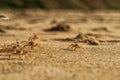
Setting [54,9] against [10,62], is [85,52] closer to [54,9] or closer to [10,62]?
[10,62]

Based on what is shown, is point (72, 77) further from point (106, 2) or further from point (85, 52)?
point (106, 2)

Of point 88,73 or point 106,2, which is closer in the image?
point 88,73

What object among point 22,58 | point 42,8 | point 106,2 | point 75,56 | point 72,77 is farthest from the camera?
point 106,2

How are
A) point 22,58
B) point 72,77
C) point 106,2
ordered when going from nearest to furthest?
point 72,77 → point 22,58 → point 106,2

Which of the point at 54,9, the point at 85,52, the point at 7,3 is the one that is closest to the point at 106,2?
the point at 54,9

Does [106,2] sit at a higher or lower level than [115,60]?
higher

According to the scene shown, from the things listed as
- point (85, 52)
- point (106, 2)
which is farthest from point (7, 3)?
point (85, 52)
